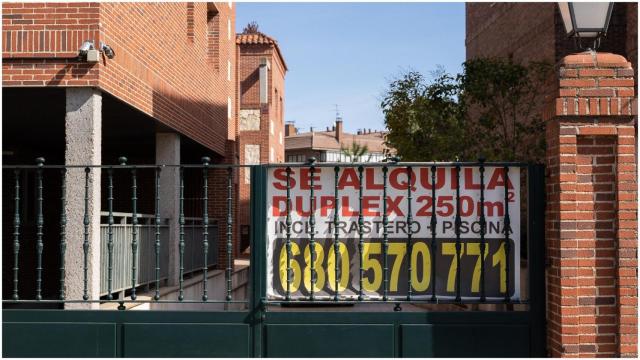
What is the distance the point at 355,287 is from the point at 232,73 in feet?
50.5

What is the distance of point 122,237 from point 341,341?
5002 mm

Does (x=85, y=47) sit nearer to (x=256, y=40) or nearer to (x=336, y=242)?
(x=336, y=242)

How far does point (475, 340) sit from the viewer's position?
6.18 metres

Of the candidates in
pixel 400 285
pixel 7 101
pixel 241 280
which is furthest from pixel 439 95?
pixel 400 285

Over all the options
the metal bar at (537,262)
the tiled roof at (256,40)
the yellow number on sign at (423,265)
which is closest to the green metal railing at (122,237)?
the yellow number on sign at (423,265)

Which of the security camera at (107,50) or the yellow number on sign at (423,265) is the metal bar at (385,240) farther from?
the security camera at (107,50)

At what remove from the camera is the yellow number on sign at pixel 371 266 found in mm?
6238

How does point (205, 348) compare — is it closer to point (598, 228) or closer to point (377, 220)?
point (377, 220)

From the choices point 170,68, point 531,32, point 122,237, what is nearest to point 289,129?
point 531,32

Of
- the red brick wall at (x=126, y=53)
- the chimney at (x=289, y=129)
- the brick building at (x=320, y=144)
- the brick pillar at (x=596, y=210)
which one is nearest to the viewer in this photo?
the brick pillar at (x=596, y=210)

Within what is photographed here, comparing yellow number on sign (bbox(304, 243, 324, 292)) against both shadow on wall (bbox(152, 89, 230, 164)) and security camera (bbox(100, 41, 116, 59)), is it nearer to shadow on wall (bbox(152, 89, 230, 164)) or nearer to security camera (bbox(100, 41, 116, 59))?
security camera (bbox(100, 41, 116, 59))

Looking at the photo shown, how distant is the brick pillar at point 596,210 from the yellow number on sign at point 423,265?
1.06 metres

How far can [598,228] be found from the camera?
19.4 ft

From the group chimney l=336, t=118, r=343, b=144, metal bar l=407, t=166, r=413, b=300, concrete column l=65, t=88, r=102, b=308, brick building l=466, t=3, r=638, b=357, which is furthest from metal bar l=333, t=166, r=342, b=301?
chimney l=336, t=118, r=343, b=144
